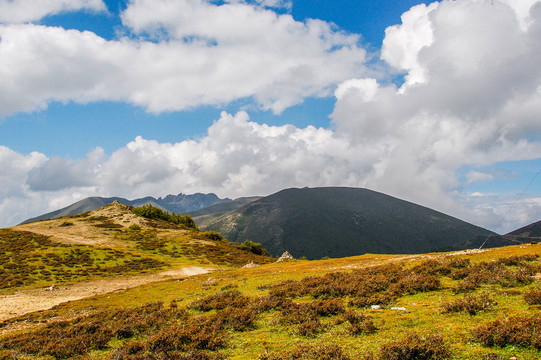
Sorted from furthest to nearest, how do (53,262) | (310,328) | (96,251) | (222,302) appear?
(96,251)
(53,262)
(222,302)
(310,328)

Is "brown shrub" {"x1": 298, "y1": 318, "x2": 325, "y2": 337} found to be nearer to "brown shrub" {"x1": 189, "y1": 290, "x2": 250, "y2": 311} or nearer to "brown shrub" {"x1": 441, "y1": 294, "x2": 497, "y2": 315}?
Result: "brown shrub" {"x1": 441, "y1": 294, "x2": 497, "y2": 315}

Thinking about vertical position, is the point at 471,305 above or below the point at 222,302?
above

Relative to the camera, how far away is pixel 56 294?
52.0 metres

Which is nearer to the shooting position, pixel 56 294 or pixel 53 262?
pixel 56 294

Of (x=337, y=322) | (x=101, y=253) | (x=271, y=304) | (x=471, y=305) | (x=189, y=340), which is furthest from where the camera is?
(x=101, y=253)

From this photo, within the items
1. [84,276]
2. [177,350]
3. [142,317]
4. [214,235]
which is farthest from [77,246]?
[177,350]

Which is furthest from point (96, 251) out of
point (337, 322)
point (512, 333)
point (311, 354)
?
point (512, 333)

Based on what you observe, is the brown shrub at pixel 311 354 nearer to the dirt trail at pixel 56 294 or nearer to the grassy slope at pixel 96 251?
the dirt trail at pixel 56 294

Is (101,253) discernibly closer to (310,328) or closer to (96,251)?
(96,251)

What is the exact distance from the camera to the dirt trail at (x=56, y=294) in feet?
135

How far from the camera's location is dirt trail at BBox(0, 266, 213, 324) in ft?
135

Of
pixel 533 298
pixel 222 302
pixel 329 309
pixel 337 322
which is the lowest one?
pixel 222 302

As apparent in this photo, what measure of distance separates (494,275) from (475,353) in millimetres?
11200

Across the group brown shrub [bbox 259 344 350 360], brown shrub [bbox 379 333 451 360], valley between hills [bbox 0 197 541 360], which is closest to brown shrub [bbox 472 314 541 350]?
valley between hills [bbox 0 197 541 360]
